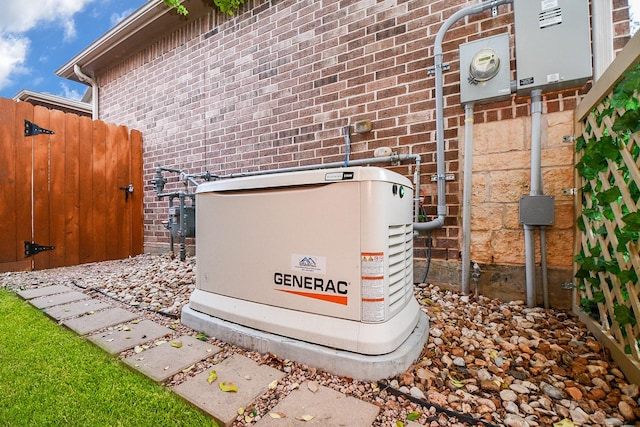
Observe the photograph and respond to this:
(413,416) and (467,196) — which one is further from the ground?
(467,196)

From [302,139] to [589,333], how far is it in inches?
99.6

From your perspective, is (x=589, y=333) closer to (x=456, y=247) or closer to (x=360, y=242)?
(x=456, y=247)

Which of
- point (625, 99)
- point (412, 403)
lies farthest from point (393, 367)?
point (625, 99)

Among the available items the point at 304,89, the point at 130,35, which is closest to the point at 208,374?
the point at 304,89

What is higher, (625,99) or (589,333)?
(625,99)

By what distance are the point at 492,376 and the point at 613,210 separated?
0.91 meters

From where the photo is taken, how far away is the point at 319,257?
129cm

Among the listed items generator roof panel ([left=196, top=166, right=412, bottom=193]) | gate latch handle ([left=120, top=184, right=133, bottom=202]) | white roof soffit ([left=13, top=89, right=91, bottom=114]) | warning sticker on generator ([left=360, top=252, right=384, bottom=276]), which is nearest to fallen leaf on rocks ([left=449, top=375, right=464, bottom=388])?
warning sticker on generator ([left=360, top=252, right=384, bottom=276])

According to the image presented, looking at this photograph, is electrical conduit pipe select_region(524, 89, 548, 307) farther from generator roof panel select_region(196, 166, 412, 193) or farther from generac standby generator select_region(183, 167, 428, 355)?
generator roof panel select_region(196, 166, 412, 193)

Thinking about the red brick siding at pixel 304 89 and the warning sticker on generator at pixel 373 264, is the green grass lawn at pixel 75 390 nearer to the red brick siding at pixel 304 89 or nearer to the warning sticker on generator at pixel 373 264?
the warning sticker on generator at pixel 373 264

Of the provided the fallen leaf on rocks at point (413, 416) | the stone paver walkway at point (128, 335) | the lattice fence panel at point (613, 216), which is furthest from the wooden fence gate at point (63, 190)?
→ the lattice fence panel at point (613, 216)

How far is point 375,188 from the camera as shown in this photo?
3.89ft

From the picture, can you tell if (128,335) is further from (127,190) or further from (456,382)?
(127,190)

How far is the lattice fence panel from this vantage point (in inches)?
43.8
